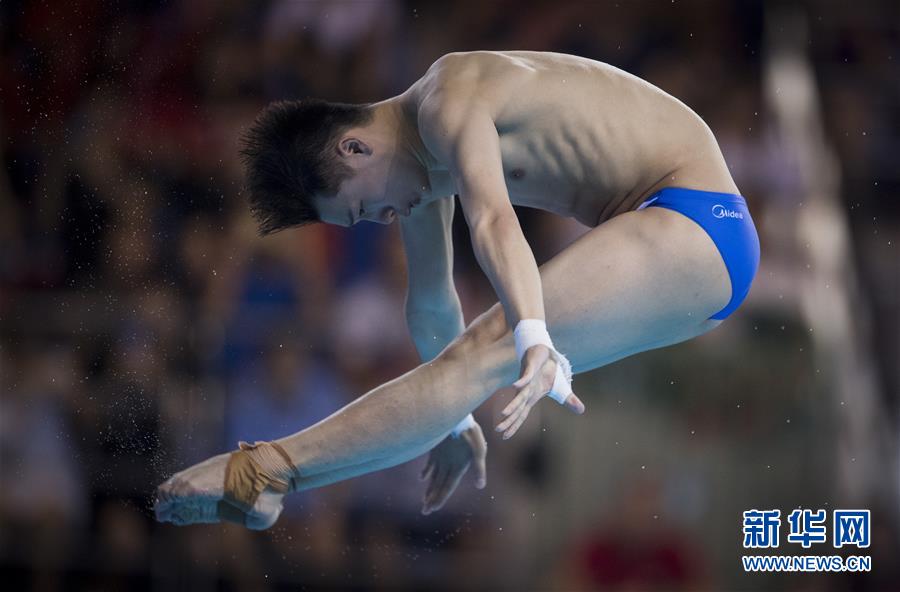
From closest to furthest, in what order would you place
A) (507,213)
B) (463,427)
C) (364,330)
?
(507,213) → (463,427) → (364,330)

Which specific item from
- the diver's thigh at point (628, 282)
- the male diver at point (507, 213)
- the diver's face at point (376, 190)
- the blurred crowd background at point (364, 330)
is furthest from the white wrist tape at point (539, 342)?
the blurred crowd background at point (364, 330)

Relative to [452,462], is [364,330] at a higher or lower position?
lower

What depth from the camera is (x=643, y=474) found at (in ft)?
13.1

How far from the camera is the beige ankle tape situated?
2.43 metres

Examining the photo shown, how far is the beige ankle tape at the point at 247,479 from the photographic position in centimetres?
243

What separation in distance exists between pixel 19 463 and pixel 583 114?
2.57m

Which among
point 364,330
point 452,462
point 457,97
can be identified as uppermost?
point 457,97

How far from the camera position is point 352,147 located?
8.39 feet

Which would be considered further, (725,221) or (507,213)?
(725,221)

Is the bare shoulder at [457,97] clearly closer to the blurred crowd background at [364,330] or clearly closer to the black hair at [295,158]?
the black hair at [295,158]

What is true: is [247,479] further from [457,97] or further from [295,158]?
[457,97]

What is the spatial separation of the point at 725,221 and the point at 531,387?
2.23 feet

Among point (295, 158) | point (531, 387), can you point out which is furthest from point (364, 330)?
point (531, 387)

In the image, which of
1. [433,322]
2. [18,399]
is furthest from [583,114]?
[18,399]
